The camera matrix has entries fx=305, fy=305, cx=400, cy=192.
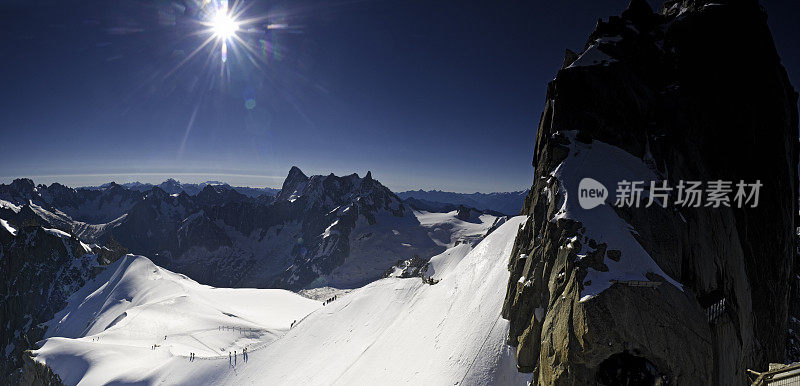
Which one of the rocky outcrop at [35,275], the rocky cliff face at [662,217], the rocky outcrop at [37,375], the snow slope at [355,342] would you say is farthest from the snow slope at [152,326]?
the rocky cliff face at [662,217]

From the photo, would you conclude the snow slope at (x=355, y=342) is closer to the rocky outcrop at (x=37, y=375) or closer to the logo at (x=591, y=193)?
the rocky outcrop at (x=37, y=375)

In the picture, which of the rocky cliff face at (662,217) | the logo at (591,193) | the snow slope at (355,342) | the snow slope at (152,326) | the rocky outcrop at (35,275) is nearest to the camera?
the rocky cliff face at (662,217)

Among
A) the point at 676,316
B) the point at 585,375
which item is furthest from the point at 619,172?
the point at 585,375

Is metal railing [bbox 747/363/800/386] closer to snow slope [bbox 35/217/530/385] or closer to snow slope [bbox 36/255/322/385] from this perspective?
snow slope [bbox 35/217/530/385]

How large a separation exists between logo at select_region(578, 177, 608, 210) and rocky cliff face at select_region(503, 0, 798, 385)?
19.2 inches

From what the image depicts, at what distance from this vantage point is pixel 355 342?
132ft

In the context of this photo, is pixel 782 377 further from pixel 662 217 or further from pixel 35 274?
pixel 35 274

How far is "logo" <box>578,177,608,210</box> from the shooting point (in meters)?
20.3

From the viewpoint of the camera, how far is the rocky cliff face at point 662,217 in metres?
16.2

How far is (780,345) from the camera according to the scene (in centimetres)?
2780

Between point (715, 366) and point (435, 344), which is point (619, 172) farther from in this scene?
point (435, 344)

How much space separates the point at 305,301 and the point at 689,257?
100m

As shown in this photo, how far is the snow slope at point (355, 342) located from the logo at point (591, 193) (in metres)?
10.9

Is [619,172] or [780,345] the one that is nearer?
[619,172]
